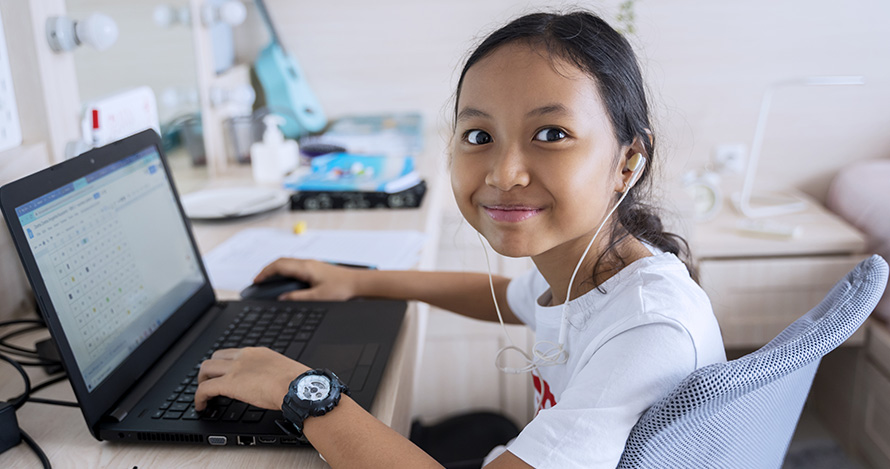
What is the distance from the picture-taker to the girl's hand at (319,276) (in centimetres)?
100

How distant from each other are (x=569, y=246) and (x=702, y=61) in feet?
4.56

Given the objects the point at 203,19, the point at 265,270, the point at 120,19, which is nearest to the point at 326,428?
the point at 265,270

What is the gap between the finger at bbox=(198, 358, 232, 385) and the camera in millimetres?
711

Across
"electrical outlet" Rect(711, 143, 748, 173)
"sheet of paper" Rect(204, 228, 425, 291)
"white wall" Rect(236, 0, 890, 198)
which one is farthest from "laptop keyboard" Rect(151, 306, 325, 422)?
"electrical outlet" Rect(711, 143, 748, 173)

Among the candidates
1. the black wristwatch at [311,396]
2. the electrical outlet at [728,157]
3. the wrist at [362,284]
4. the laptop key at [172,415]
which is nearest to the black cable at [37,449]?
the laptop key at [172,415]

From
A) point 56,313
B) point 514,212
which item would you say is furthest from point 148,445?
point 514,212

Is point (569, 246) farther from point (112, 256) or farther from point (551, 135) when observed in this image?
point (112, 256)

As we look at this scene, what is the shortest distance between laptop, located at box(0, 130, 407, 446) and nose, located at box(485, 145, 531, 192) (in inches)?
9.7

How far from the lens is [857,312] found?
59 centimetres

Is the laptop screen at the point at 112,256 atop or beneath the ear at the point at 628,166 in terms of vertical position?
beneath

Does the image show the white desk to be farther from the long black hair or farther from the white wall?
the long black hair

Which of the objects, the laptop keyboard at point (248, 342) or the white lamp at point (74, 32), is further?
the white lamp at point (74, 32)

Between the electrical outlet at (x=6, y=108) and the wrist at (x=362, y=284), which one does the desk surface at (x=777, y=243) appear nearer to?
the wrist at (x=362, y=284)

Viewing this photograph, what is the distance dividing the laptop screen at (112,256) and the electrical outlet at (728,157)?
5.12ft
